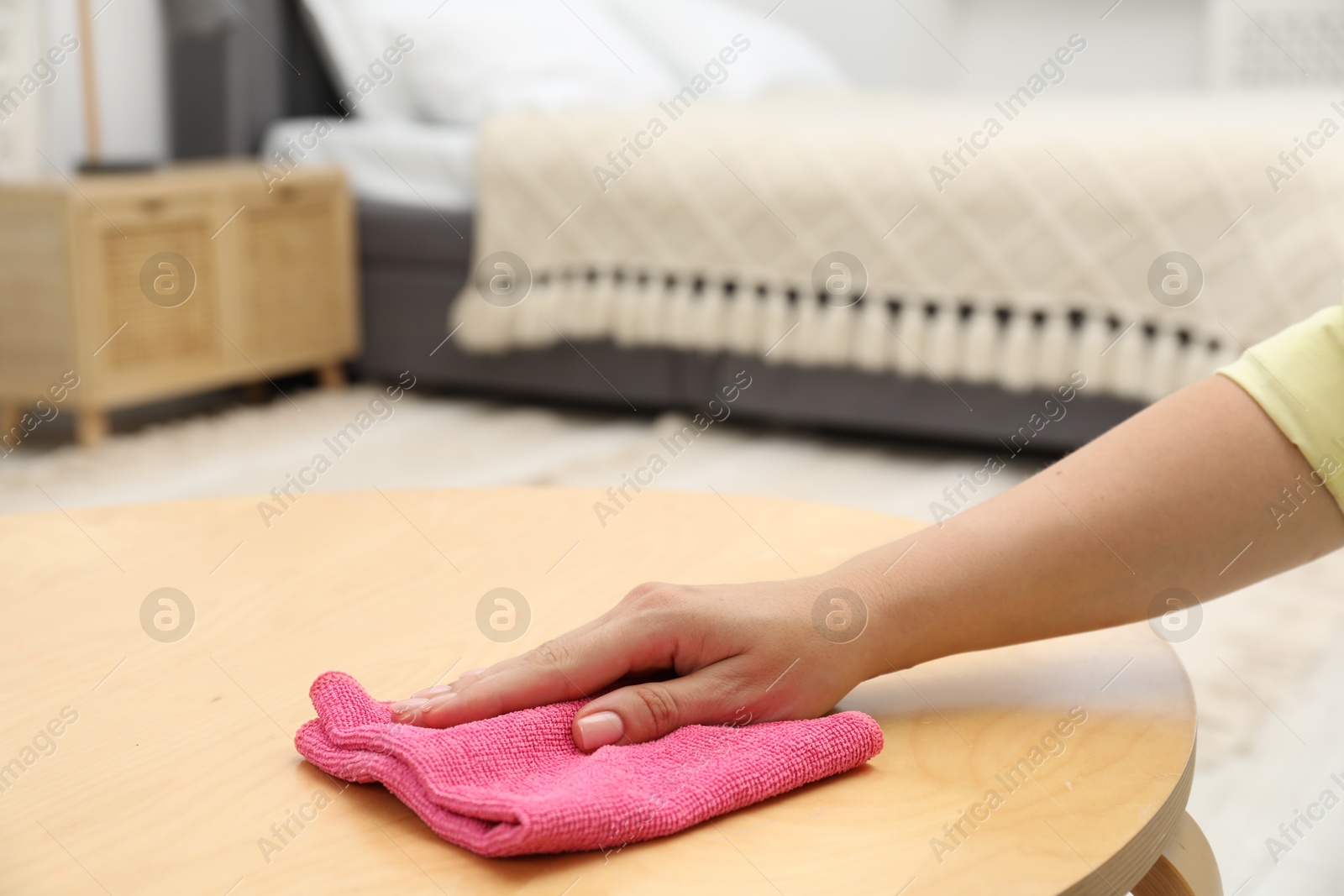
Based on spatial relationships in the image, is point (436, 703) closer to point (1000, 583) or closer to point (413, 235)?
point (1000, 583)

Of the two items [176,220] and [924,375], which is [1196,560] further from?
[176,220]

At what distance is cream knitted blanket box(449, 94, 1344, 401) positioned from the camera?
1.93m

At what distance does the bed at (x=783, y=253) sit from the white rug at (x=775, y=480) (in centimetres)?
11

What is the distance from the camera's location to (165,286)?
2363 mm

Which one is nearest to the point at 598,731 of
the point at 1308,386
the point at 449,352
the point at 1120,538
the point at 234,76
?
the point at 1120,538

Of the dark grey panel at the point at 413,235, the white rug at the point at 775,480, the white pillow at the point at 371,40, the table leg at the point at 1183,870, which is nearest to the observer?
the table leg at the point at 1183,870

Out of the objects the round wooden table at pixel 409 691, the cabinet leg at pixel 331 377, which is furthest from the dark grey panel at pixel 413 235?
the round wooden table at pixel 409 691

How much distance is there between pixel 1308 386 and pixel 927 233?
1.59 meters

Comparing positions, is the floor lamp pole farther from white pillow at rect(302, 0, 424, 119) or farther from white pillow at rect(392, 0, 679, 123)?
white pillow at rect(392, 0, 679, 123)

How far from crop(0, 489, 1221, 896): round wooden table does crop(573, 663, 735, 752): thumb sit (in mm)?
57

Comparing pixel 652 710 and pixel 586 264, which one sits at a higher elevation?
pixel 652 710

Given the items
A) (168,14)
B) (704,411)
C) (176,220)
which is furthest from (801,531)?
(168,14)

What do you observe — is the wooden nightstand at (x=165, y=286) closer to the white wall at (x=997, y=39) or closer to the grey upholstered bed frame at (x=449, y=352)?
the grey upholstered bed frame at (x=449, y=352)

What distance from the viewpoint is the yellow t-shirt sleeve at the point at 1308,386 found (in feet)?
1.83
